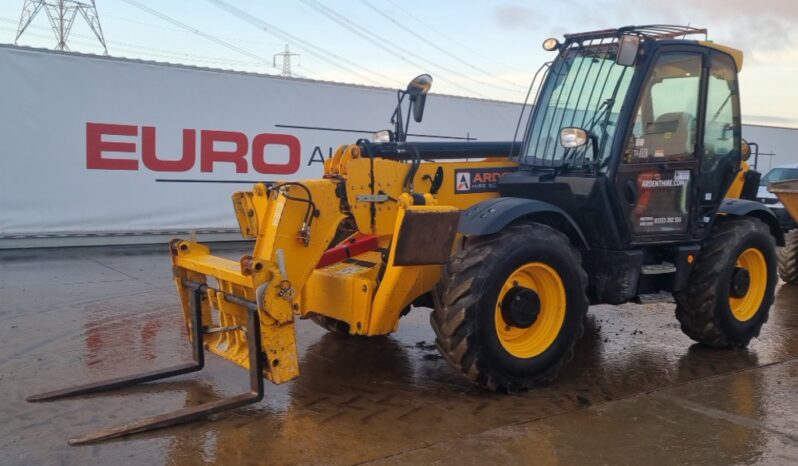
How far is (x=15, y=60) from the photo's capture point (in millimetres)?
10758

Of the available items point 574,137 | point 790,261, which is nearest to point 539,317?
point 574,137

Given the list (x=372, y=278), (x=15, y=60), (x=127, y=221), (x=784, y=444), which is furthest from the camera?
(x=127, y=221)

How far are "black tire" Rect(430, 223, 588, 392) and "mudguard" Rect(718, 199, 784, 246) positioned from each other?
6.85 ft

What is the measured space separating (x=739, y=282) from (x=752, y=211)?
747 mm

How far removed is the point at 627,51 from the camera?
5211 millimetres

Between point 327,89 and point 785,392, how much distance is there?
9709 millimetres

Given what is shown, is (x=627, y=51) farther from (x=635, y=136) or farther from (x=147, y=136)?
(x=147, y=136)

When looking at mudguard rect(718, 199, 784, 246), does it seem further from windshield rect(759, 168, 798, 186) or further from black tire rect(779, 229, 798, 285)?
windshield rect(759, 168, 798, 186)

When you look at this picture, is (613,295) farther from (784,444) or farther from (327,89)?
(327,89)

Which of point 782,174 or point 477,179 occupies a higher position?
point 782,174

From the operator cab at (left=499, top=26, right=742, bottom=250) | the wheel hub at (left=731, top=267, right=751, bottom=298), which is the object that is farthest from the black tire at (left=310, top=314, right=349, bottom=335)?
the wheel hub at (left=731, top=267, right=751, bottom=298)

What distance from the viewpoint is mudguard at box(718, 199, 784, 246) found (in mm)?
6285

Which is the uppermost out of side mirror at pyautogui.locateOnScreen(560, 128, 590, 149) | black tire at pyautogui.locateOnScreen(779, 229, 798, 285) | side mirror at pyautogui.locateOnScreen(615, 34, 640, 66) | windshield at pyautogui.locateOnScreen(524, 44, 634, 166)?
side mirror at pyautogui.locateOnScreen(615, 34, 640, 66)

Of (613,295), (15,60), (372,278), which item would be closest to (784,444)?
(613,295)
